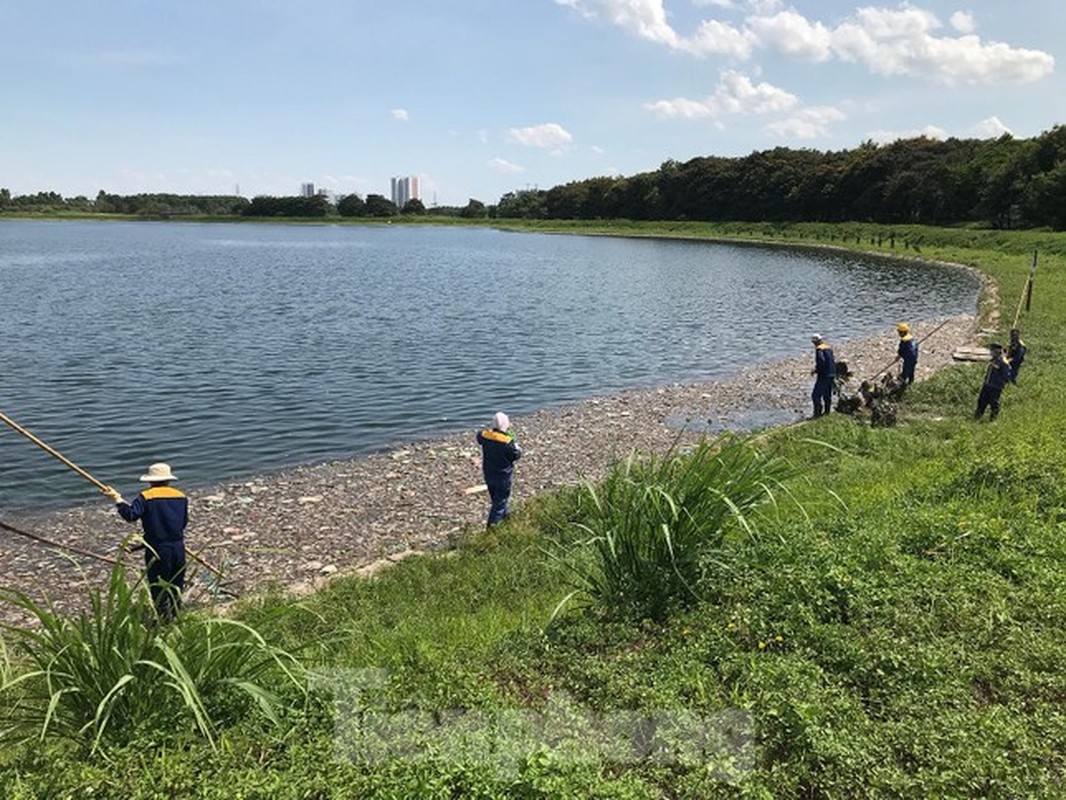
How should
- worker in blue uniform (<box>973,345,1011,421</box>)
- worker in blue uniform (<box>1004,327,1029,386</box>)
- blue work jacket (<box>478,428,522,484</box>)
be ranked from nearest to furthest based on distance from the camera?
blue work jacket (<box>478,428,522,484</box>)
worker in blue uniform (<box>973,345,1011,421</box>)
worker in blue uniform (<box>1004,327,1029,386</box>)

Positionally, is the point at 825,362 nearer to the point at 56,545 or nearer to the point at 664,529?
the point at 664,529

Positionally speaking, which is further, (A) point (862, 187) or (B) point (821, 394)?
(A) point (862, 187)

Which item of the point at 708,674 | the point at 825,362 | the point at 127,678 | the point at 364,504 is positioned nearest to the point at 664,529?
the point at 708,674

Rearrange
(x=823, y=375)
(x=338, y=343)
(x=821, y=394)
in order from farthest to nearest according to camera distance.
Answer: (x=338, y=343)
(x=821, y=394)
(x=823, y=375)

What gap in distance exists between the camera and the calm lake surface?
20484 mm

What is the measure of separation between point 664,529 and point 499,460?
20.0ft

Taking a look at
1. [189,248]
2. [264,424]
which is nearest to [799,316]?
[264,424]

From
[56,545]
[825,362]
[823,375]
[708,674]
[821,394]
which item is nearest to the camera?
[708,674]

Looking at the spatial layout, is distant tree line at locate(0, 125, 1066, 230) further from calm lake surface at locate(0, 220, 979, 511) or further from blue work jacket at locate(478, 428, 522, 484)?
blue work jacket at locate(478, 428, 522, 484)

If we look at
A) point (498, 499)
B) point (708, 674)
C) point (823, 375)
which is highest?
point (823, 375)

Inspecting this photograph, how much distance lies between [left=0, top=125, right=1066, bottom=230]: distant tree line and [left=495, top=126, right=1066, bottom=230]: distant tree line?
0.47ft

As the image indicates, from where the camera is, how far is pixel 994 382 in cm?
1709

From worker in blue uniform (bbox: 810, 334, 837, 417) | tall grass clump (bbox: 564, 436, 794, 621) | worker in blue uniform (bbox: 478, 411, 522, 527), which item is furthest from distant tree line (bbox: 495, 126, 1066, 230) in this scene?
tall grass clump (bbox: 564, 436, 794, 621)

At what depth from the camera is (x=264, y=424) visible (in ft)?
71.8
